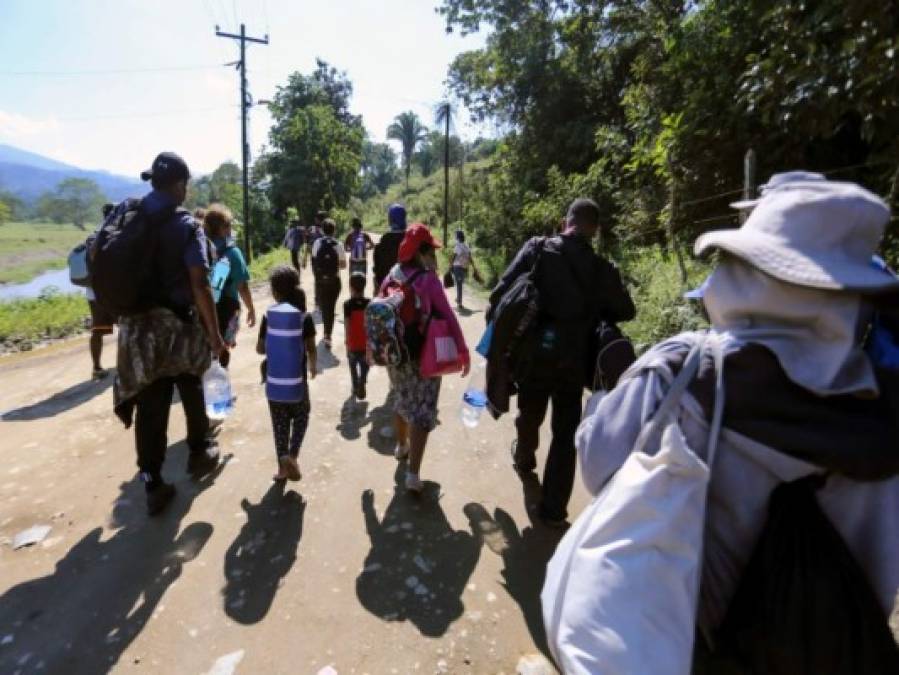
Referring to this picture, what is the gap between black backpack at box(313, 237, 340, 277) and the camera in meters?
7.41

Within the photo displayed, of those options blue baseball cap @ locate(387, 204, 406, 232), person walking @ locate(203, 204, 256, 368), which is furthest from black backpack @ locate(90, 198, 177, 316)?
blue baseball cap @ locate(387, 204, 406, 232)

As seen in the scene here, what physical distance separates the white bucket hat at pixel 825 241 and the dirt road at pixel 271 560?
215cm

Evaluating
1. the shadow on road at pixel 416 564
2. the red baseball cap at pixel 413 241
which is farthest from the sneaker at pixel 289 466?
the red baseball cap at pixel 413 241

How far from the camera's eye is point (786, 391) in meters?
1.20

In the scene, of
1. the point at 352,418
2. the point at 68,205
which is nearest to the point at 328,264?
the point at 352,418

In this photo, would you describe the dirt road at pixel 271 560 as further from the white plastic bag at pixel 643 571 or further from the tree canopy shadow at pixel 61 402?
the white plastic bag at pixel 643 571

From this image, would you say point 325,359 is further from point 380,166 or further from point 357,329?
point 380,166

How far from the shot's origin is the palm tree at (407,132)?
210 ft

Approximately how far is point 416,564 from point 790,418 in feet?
8.12

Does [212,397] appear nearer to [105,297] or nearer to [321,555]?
[105,297]

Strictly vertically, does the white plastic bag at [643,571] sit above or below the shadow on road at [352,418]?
above

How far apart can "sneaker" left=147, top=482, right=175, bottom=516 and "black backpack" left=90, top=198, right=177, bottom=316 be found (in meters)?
1.20

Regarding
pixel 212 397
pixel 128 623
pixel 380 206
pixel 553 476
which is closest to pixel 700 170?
pixel 553 476

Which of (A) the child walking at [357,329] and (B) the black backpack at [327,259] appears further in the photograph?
(B) the black backpack at [327,259]
